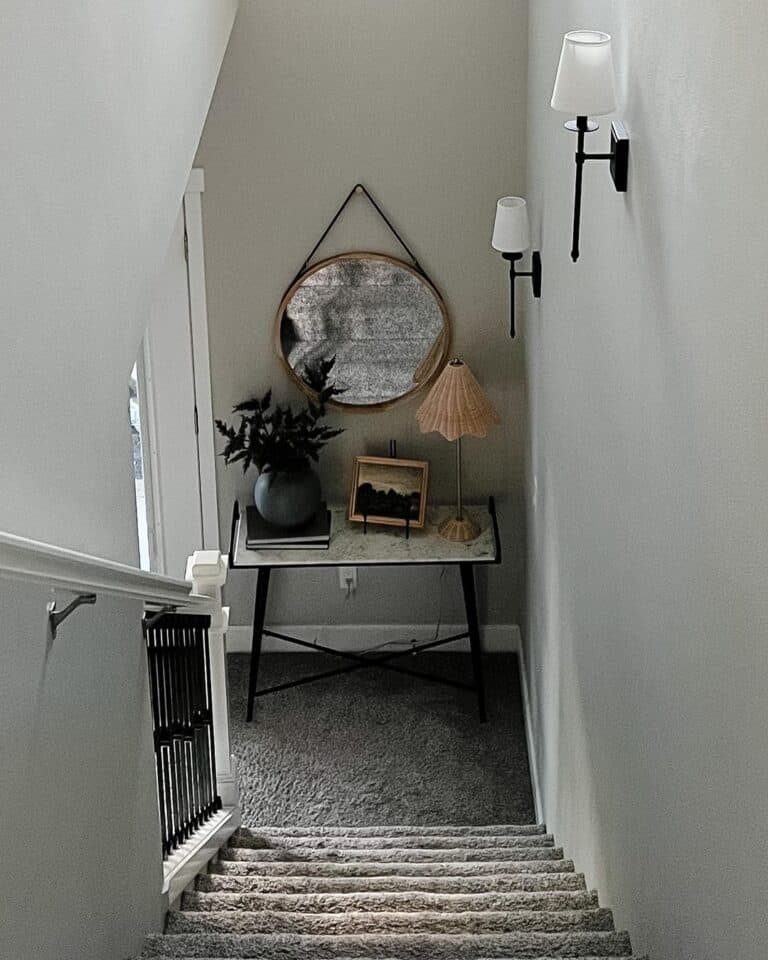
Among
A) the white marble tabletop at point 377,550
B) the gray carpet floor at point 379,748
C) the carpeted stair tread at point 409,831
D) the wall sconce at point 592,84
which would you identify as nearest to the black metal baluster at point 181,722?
the carpeted stair tread at point 409,831

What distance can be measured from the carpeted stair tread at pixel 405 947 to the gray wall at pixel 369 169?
9.69ft

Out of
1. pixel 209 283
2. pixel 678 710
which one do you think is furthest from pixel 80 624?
pixel 209 283

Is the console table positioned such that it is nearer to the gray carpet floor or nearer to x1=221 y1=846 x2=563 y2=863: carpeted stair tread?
the gray carpet floor

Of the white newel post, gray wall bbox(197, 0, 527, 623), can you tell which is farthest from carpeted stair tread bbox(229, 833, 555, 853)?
gray wall bbox(197, 0, 527, 623)

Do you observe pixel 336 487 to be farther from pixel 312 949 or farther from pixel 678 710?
pixel 678 710

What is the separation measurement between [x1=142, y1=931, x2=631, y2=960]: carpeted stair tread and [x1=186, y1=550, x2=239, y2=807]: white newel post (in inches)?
50.2

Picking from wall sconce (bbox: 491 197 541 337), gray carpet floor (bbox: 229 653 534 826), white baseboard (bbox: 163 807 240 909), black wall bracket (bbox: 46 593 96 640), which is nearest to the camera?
black wall bracket (bbox: 46 593 96 640)

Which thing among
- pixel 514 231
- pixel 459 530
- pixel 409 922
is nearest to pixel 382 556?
pixel 459 530

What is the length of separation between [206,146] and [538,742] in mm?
2587

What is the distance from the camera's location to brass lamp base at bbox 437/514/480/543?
17.6 ft

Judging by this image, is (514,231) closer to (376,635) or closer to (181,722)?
(181,722)

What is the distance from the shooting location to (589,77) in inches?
97.3

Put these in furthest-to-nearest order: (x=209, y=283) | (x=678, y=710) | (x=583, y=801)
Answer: (x=209, y=283) → (x=583, y=801) → (x=678, y=710)

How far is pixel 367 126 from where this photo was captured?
520cm
